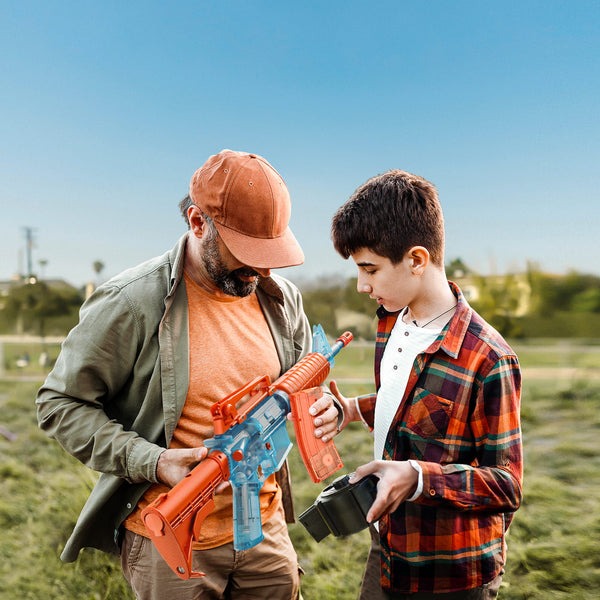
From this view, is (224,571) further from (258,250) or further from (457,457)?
(258,250)

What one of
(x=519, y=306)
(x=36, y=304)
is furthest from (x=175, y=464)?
(x=36, y=304)

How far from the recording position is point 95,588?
3480mm

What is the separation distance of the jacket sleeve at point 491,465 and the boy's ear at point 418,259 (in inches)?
13.1

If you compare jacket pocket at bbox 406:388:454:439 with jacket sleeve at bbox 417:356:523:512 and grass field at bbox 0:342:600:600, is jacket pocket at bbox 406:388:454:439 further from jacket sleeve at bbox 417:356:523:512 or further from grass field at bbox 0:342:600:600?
grass field at bbox 0:342:600:600

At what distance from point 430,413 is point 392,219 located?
1.80 feet

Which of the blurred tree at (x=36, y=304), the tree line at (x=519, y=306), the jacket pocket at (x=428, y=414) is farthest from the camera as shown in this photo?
the blurred tree at (x=36, y=304)

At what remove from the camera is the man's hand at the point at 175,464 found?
1.64 m

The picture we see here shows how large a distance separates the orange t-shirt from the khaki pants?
52mm

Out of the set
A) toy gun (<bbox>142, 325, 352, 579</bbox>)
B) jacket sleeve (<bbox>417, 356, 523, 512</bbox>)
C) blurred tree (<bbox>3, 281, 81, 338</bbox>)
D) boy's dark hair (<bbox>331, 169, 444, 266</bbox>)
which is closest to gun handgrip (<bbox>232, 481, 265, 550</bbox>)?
toy gun (<bbox>142, 325, 352, 579</bbox>)

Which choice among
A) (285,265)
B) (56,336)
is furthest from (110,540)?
(56,336)

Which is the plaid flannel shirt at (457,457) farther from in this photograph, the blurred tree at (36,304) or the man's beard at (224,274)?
the blurred tree at (36,304)

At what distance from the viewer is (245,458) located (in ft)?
5.59

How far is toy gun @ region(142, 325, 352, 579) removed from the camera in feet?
4.96

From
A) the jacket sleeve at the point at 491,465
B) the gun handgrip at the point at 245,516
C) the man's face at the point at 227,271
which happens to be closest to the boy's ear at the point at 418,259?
the jacket sleeve at the point at 491,465
